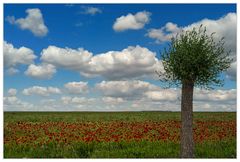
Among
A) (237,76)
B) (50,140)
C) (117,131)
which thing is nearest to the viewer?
(237,76)

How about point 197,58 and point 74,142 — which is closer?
point 197,58

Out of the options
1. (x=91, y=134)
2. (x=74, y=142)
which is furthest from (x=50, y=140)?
(x=91, y=134)

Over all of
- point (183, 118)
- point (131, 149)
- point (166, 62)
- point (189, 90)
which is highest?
point (166, 62)

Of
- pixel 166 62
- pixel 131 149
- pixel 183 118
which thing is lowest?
pixel 131 149

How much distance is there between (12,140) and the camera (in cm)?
2033

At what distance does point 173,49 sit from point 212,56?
1381 millimetres

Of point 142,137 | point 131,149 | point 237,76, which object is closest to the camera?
point 237,76

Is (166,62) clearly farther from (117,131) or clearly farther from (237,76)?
(117,131)

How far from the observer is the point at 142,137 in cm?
2175

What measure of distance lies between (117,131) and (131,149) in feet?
25.8

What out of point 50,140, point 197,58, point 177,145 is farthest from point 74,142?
point 197,58

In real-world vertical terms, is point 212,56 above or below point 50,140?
above

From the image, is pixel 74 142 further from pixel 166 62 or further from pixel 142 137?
pixel 166 62

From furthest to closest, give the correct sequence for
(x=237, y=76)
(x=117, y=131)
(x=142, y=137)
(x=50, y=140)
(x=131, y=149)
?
(x=117, y=131), (x=142, y=137), (x=50, y=140), (x=131, y=149), (x=237, y=76)
